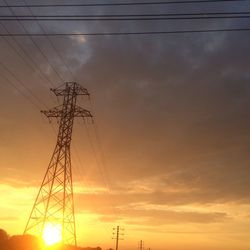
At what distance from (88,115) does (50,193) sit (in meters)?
11.9

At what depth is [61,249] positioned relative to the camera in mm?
68125

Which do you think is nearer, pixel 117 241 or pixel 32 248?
pixel 32 248

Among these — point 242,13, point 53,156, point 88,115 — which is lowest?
point 242,13

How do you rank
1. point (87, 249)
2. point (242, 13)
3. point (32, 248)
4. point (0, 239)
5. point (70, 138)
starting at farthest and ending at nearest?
point (87, 249) < point (0, 239) < point (32, 248) < point (70, 138) < point (242, 13)

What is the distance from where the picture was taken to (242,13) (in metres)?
25.8

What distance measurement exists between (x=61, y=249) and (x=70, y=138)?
18108 millimetres

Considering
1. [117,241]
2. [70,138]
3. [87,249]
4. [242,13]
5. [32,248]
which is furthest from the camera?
[117,241]

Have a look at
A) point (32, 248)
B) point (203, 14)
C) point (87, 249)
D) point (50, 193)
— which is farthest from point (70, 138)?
point (87, 249)

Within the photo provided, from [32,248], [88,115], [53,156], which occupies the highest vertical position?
[88,115]

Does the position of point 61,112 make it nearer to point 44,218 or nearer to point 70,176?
point 70,176

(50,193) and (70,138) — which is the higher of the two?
(70,138)

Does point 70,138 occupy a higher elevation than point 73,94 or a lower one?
lower

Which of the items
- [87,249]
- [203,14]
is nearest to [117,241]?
[87,249]

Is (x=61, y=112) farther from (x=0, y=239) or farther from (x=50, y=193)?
(x=0, y=239)
